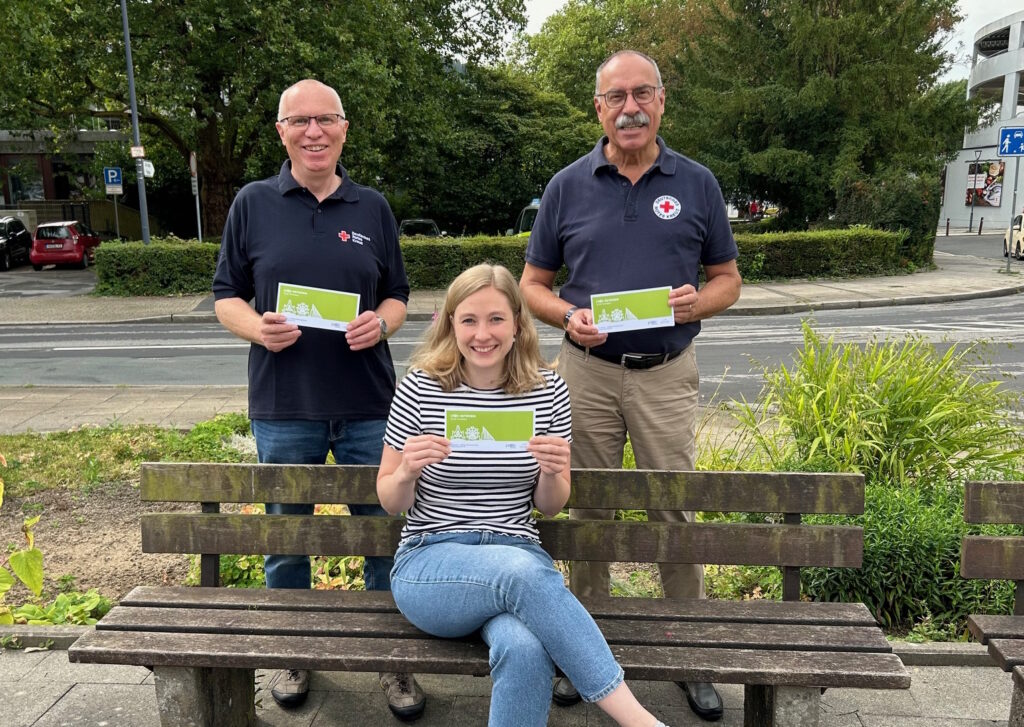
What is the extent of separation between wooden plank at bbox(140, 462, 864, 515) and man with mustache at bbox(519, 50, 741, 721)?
24 centimetres

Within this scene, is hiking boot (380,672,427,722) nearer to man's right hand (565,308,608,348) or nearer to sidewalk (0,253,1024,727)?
sidewalk (0,253,1024,727)

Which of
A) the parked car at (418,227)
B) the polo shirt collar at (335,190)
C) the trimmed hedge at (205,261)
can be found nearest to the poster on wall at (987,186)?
the trimmed hedge at (205,261)

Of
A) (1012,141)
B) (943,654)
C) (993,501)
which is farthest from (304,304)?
(1012,141)

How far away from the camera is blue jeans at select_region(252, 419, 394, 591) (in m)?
3.18

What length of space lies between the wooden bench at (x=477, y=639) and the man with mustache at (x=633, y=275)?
10.3 inches

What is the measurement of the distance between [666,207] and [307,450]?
61.7 inches

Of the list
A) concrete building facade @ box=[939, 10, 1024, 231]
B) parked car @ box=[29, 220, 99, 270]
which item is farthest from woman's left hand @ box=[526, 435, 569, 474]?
concrete building facade @ box=[939, 10, 1024, 231]

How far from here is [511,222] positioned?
32.1m

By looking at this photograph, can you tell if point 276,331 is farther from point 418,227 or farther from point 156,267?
point 418,227

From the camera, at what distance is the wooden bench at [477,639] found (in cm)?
246

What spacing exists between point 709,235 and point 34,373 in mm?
10026

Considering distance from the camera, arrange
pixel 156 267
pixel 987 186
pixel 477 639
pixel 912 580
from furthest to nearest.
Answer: pixel 987 186 → pixel 156 267 → pixel 912 580 → pixel 477 639

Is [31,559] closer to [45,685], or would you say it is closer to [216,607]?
[45,685]

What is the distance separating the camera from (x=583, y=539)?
119 inches
